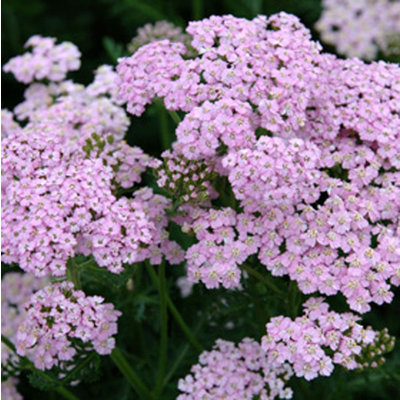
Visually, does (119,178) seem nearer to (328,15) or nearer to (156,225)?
(156,225)

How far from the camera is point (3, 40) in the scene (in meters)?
5.46

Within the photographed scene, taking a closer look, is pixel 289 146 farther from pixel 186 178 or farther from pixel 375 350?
pixel 375 350

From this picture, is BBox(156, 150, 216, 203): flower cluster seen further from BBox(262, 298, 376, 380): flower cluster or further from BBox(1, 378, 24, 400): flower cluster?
BBox(1, 378, 24, 400): flower cluster

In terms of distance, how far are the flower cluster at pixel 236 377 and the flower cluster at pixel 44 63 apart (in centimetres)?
169

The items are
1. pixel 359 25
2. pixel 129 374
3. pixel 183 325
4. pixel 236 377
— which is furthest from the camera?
pixel 359 25

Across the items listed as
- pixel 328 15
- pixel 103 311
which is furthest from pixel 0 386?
pixel 328 15

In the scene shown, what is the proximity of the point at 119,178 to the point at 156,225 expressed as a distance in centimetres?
27

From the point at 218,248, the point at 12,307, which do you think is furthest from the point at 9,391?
the point at 218,248

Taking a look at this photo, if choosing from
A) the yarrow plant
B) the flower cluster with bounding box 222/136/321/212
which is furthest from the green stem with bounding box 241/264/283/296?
the flower cluster with bounding box 222/136/321/212

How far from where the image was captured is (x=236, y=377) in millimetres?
3070

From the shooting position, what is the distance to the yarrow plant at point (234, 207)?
274cm

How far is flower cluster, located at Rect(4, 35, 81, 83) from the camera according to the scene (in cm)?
389

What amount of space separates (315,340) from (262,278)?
391mm

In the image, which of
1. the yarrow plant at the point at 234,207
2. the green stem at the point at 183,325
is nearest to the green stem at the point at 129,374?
the yarrow plant at the point at 234,207
